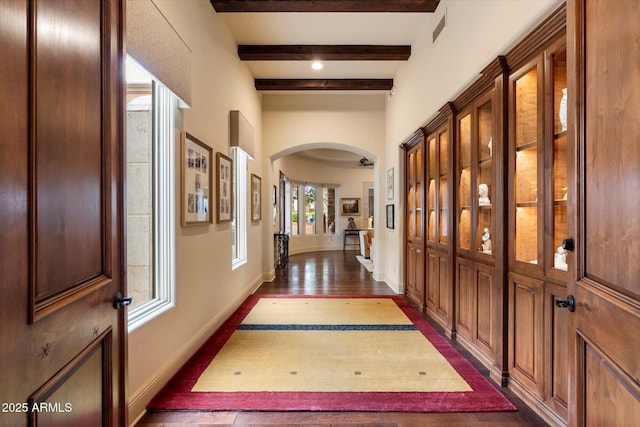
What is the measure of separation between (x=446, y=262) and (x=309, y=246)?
8.04 meters

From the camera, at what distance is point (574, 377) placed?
127cm

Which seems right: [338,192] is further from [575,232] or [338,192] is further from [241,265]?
[575,232]

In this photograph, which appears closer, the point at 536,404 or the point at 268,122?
the point at 536,404

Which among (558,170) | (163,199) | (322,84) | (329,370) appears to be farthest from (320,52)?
(329,370)

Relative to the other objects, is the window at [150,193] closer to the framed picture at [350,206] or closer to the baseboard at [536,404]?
the baseboard at [536,404]

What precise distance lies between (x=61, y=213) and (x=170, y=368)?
6.19 feet

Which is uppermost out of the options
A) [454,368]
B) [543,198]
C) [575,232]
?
[543,198]

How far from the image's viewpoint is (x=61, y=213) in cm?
99

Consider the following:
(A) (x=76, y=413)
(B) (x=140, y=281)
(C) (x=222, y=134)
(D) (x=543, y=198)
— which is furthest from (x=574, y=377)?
(C) (x=222, y=134)

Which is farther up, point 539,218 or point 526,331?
point 539,218

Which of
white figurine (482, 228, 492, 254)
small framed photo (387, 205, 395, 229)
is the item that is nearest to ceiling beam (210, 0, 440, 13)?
white figurine (482, 228, 492, 254)

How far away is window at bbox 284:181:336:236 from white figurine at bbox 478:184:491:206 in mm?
7838

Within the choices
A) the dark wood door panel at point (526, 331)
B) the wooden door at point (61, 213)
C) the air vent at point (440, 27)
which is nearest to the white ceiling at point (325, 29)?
the air vent at point (440, 27)

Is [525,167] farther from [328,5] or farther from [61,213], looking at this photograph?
[328,5]
